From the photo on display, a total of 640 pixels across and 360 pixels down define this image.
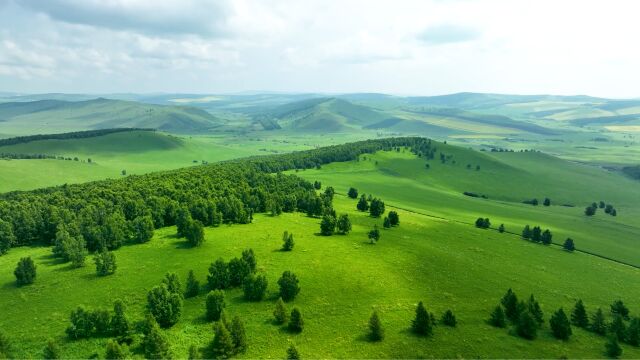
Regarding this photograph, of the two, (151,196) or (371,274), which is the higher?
(151,196)

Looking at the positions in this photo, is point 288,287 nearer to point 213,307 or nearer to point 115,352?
point 213,307

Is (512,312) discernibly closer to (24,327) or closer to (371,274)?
(371,274)

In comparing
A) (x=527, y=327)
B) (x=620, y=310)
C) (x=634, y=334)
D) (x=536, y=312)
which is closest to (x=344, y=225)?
(x=536, y=312)

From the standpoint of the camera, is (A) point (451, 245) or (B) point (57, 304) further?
(A) point (451, 245)

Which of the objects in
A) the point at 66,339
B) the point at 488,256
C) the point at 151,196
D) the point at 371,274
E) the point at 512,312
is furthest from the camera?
the point at 151,196

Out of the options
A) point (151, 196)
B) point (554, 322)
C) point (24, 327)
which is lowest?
point (24, 327)

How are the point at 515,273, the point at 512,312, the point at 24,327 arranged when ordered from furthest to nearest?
the point at 515,273 → the point at 512,312 → the point at 24,327

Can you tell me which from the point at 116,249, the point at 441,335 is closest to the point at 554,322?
the point at 441,335

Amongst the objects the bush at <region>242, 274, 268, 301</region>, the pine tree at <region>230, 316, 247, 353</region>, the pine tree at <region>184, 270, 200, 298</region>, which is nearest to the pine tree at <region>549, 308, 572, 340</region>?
the bush at <region>242, 274, 268, 301</region>
